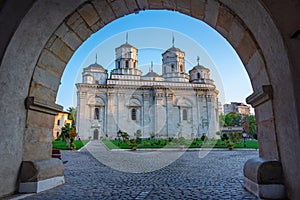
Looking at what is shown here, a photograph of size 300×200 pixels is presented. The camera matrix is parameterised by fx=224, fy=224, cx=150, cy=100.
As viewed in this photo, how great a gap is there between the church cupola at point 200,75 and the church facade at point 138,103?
5.02 feet

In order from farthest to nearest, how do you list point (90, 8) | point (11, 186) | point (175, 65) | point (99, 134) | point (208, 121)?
point (175, 65)
point (208, 121)
point (99, 134)
point (90, 8)
point (11, 186)

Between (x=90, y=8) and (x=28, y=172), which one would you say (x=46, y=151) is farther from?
(x=90, y=8)

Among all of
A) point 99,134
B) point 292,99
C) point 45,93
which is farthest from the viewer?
point 99,134

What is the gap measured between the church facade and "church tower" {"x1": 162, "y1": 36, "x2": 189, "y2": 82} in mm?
341

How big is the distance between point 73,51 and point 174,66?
42.7 meters

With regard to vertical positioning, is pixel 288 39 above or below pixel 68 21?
below

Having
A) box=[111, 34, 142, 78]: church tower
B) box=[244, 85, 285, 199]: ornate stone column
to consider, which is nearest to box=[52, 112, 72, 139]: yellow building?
box=[111, 34, 142, 78]: church tower

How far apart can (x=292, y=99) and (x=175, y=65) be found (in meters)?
44.4

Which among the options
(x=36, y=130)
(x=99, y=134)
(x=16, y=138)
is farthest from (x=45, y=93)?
(x=99, y=134)

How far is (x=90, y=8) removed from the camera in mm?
3916

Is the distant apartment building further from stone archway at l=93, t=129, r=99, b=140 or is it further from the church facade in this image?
stone archway at l=93, t=129, r=99, b=140

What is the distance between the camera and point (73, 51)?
4.57 metres

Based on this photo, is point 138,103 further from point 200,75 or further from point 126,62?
point 200,75

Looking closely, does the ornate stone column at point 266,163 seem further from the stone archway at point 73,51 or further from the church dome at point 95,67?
the church dome at point 95,67
